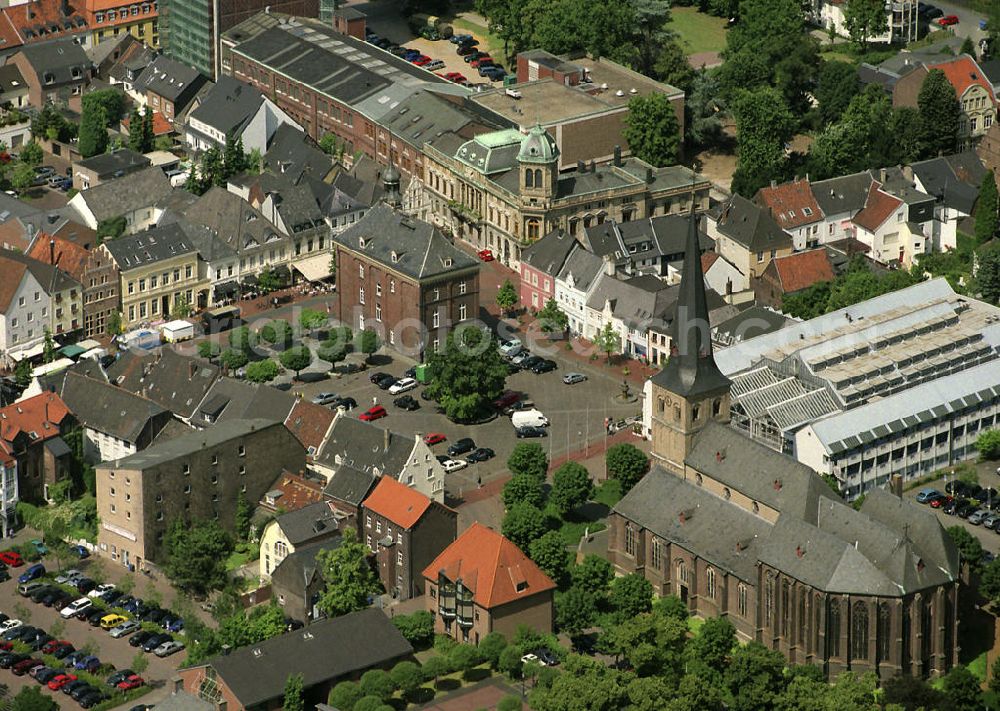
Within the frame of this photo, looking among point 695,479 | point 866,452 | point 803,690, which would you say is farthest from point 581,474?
point 803,690

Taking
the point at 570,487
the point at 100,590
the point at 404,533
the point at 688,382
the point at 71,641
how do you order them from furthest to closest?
1. the point at 570,487
2. the point at 100,590
3. the point at 688,382
4. the point at 404,533
5. the point at 71,641

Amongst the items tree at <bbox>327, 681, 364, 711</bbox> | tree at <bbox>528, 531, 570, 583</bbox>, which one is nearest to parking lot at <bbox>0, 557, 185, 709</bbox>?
tree at <bbox>327, 681, 364, 711</bbox>

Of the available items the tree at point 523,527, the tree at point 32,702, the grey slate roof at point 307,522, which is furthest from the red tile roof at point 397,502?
the tree at point 32,702

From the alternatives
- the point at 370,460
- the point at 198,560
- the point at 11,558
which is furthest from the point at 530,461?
the point at 11,558

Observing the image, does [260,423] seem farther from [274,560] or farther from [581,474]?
[581,474]

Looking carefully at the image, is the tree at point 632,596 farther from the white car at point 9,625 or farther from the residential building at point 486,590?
the white car at point 9,625

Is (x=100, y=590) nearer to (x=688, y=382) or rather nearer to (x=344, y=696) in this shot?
(x=344, y=696)

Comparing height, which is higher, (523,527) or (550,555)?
(523,527)
